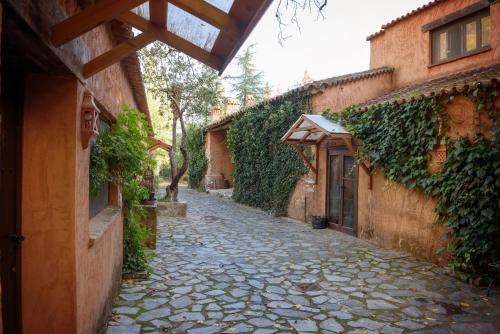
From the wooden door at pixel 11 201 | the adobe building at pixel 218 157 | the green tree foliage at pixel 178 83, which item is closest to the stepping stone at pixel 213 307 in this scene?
the wooden door at pixel 11 201

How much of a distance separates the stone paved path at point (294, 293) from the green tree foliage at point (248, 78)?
3272cm

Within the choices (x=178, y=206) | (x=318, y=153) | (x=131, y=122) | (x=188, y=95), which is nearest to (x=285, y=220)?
(x=318, y=153)

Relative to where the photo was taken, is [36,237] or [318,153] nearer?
[36,237]

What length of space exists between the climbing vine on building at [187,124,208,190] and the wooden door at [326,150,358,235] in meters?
13.0

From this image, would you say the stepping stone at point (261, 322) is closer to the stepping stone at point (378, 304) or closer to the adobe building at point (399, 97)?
the stepping stone at point (378, 304)

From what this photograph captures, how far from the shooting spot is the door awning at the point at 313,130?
866cm

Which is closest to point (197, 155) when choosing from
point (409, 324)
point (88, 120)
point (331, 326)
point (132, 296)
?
point (132, 296)

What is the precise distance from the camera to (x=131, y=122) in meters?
4.53

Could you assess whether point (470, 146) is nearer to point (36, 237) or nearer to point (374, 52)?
point (36, 237)

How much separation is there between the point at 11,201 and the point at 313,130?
7.91 m

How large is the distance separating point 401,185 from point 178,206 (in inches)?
283

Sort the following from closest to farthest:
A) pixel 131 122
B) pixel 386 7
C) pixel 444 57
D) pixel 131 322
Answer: pixel 131 322
pixel 131 122
pixel 444 57
pixel 386 7

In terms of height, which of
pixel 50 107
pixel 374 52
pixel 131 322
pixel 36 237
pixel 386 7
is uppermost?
pixel 386 7

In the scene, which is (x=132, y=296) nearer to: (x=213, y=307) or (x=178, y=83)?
(x=213, y=307)
